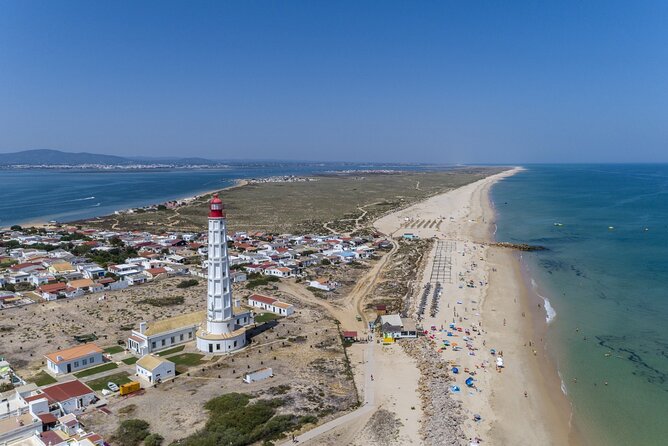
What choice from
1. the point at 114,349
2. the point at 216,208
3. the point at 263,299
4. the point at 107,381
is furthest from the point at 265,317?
the point at 107,381

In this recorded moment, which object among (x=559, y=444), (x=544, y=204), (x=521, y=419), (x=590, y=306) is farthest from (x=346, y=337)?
(x=544, y=204)

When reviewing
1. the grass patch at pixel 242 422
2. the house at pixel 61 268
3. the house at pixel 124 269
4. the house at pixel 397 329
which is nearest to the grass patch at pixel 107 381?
the grass patch at pixel 242 422

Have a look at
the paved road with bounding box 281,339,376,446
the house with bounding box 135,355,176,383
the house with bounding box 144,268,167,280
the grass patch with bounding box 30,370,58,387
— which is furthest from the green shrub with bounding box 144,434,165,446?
the house with bounding box 144,268,167,280

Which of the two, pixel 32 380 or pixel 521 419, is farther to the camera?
pixel 32 380

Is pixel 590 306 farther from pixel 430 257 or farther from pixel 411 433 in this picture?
pixel 411 433

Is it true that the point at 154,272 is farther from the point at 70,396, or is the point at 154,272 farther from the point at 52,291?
the point at 70,396
